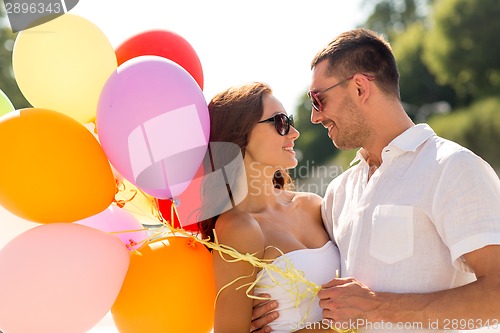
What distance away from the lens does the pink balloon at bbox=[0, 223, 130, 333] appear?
9.22 ft

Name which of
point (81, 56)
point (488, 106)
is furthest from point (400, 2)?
point (81, 56)

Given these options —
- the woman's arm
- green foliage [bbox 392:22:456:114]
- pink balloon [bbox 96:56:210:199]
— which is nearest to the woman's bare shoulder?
the woman's arm

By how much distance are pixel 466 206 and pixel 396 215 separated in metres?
0.33

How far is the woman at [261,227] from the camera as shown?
3053 mm

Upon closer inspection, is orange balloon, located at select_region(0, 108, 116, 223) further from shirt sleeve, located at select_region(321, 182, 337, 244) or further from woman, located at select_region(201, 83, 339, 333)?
shirt sleeve, located at select_region(321, 182, 337, 244)

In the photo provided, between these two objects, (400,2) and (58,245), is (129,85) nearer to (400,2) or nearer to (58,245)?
(58,245)

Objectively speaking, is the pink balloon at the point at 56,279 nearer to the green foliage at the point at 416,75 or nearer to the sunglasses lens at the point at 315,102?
the sunglasses lens at the point at 315,102

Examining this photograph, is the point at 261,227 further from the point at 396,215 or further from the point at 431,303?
the point at 431,303

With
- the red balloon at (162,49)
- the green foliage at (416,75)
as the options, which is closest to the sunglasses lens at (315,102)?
the red balloon at (162,49)

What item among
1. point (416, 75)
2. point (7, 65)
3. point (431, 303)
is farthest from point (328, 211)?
point (416, 75)

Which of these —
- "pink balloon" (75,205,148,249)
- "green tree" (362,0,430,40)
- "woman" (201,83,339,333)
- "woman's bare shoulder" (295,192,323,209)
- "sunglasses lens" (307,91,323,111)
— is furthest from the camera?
"green tree" (362,0,430,40)

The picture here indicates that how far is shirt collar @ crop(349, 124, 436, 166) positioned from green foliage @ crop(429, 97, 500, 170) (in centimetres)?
2490

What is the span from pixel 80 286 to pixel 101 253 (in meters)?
0.16

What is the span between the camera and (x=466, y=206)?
2744 millimetres
